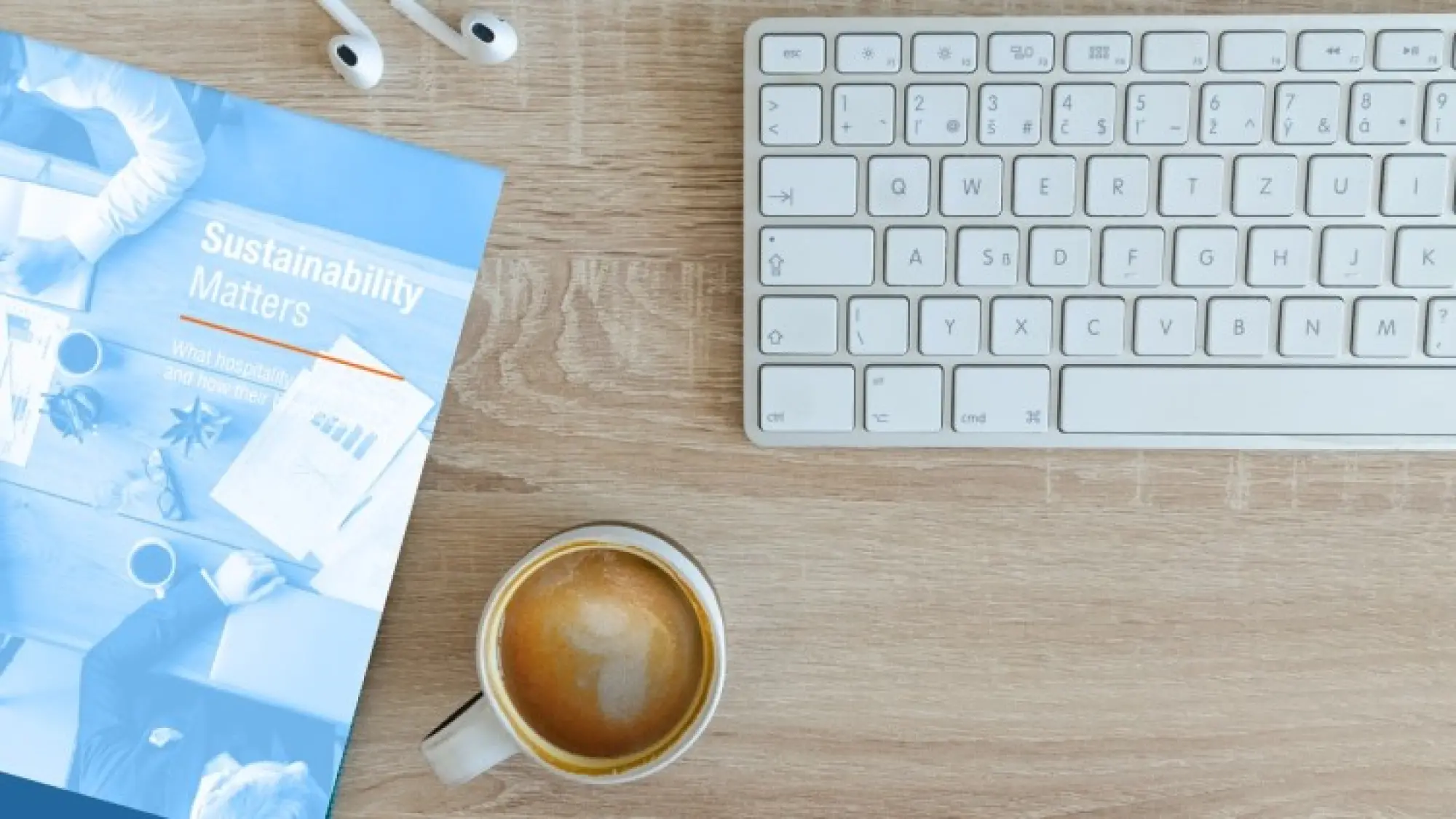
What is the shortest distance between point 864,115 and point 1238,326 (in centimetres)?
19

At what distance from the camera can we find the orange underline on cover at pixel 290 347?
55 centimetres

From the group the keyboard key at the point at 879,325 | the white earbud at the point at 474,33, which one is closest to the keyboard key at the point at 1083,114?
the keyboard key at the point at 879,325

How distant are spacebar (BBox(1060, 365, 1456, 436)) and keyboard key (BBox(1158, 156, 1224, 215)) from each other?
0.23 ft

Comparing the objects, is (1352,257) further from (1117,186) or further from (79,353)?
(79,353)

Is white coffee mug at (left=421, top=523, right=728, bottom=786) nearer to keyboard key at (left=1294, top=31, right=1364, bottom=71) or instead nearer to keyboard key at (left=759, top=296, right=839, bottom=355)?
keyboard key at (left=759, top=296, right=839, bottom=355)

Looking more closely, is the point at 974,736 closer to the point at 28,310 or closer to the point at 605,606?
the point at 605,606

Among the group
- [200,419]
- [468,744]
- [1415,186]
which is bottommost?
[468,744]

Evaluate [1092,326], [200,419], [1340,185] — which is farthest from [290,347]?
[1340,185]

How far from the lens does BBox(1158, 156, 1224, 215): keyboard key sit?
51cm

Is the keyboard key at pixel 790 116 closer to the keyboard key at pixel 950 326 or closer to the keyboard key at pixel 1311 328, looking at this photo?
the keyboard key at pixel 950 326

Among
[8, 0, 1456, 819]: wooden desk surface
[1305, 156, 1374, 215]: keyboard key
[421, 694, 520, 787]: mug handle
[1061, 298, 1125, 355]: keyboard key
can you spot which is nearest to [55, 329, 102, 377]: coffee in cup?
[8, 0, 1456, 819]: wooden desk surface

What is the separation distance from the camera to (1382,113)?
1.65ft

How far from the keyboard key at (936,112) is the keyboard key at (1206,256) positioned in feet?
0.35

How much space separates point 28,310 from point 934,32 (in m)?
0.44
